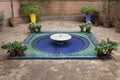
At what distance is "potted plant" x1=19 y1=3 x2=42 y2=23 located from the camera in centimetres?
794

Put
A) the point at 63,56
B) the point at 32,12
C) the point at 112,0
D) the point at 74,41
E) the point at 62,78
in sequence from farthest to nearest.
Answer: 1. the point at 32,12
2. the point at 112,0
3. the point at 74,41
4. the point at 63,56
5. the point at 62,78

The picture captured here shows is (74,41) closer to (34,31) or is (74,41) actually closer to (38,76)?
(34,31)

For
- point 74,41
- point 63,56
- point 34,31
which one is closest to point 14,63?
point 63,56

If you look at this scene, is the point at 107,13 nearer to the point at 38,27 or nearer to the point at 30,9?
the point at 38,27

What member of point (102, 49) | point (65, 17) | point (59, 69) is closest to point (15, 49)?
point (59, 69)

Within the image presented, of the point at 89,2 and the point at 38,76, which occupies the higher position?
the point at 89,2

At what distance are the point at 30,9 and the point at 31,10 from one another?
6 centimetres

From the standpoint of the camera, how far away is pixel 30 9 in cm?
791

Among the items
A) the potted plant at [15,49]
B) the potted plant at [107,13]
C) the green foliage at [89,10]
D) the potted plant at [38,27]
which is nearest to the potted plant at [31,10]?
the potted plant at [38,27]

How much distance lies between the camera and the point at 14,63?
413 cm

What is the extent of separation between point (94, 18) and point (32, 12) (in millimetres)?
2900

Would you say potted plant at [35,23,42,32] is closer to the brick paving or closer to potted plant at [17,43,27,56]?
the brick paving

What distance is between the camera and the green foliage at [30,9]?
7934 mm

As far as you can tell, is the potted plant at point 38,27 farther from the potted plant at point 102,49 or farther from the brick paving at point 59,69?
the potted plant at point 102,49
